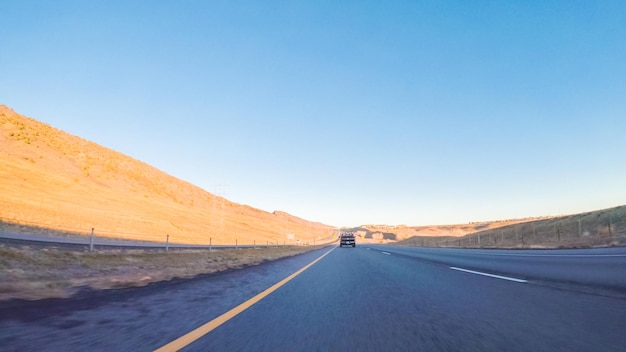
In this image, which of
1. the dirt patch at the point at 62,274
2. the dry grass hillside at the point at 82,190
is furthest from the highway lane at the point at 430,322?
the dry grass hillside at the point at 82,190

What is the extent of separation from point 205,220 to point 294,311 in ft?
273

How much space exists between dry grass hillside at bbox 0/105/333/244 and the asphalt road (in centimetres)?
2810

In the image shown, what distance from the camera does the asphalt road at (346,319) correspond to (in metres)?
2.96

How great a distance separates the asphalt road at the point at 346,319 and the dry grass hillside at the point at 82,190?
28.1m

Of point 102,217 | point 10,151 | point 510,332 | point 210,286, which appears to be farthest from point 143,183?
point 510,332

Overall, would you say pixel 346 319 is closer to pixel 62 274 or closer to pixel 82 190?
pixel 62 274

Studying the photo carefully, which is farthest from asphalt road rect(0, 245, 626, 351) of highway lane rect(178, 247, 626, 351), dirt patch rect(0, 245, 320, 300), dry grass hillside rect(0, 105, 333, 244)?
dry grass hillside rect(0, 105, 333, 244)

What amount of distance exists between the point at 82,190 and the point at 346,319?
6286 centimetres

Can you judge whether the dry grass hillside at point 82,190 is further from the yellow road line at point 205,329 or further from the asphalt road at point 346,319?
the yellow road line at point 205,329

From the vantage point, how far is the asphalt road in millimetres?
2955

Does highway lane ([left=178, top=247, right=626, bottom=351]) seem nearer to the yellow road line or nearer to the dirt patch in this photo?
the yellow road line

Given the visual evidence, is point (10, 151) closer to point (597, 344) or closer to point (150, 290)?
point (150, 290)

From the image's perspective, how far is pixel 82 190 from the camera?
54125 mm

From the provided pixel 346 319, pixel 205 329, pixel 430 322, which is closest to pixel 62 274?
pixel 205 329
